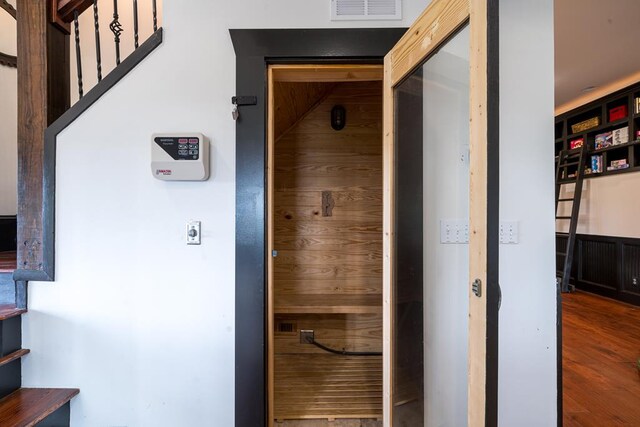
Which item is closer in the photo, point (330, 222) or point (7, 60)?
point (7, 60)

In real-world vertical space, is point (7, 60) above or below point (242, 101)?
above

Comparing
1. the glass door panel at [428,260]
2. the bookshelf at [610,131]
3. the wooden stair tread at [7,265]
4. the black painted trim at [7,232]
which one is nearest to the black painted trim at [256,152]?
the glass door panel at [428,260]

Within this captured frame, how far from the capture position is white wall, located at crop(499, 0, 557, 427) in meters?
1.55

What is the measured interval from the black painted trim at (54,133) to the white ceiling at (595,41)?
3096mm

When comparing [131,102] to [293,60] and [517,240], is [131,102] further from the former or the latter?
[517,240]

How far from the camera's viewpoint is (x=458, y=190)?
1505mm

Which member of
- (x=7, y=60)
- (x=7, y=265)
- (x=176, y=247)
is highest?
(x=7, y=60)

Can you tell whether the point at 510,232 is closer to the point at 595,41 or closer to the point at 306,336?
the point at 306,336

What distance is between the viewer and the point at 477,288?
0.97 m

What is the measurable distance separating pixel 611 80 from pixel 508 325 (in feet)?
14.2

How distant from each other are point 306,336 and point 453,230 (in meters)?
1.65

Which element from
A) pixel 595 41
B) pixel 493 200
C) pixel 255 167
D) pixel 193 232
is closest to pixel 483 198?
pixel 493 200

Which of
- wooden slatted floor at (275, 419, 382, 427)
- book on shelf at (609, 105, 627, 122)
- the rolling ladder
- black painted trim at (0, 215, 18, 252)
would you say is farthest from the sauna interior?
book on shelf at (609, 105, 627, 122)

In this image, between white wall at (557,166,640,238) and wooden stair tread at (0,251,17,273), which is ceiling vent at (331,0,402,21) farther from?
white wall at (557,166,640,238)
